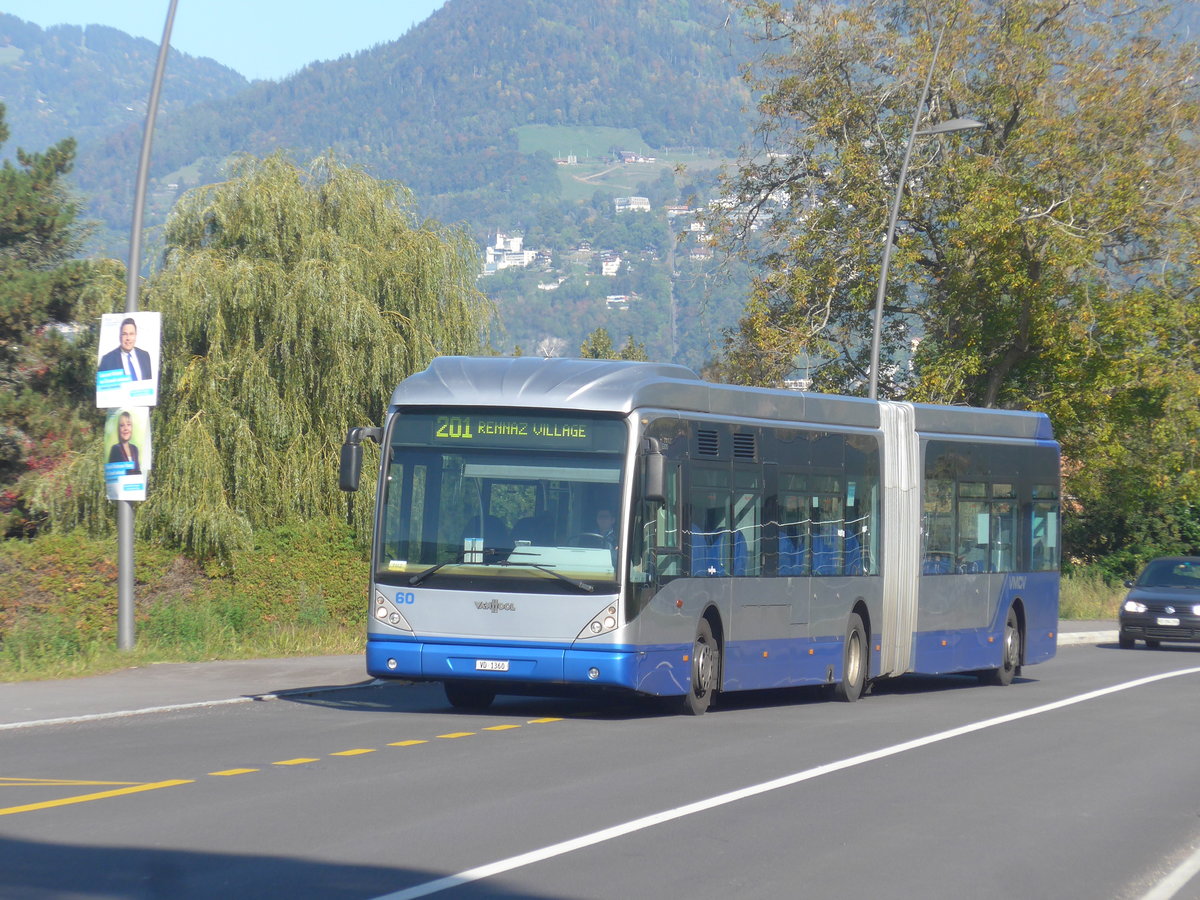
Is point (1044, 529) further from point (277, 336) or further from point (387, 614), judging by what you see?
point (277, 336)

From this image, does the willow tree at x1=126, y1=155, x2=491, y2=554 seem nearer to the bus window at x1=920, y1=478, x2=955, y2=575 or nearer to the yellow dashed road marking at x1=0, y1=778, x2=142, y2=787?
the bus window at x1=920, y1=478, x2=955, y2=575

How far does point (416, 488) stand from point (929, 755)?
505cm

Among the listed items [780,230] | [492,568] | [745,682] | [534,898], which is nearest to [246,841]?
[534,898]

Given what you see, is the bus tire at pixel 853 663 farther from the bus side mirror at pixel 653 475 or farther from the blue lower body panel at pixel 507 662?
the bus side mirror at pixel 653 475

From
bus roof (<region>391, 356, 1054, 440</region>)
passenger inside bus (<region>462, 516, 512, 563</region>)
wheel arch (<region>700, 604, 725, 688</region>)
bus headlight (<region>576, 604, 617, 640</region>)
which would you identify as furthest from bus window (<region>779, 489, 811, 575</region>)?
passenger inside bus (<region>462, 516, 512, 563</region>)

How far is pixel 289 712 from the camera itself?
592 inches

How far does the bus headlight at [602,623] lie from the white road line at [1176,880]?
19.9 feet

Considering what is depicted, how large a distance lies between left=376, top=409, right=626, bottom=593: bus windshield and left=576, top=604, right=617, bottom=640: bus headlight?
23 cm

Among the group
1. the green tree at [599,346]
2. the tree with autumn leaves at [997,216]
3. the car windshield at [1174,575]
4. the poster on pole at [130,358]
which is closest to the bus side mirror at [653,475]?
the poster on pole at [130,358]

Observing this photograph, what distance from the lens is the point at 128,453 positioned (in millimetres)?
19016

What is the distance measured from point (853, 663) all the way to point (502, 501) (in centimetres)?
552

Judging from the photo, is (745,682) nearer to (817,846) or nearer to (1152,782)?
(1152,782)

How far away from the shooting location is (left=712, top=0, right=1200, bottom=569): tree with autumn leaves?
33719 millimetres

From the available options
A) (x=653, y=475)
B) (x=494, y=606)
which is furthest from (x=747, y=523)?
(x=494, y=606)
